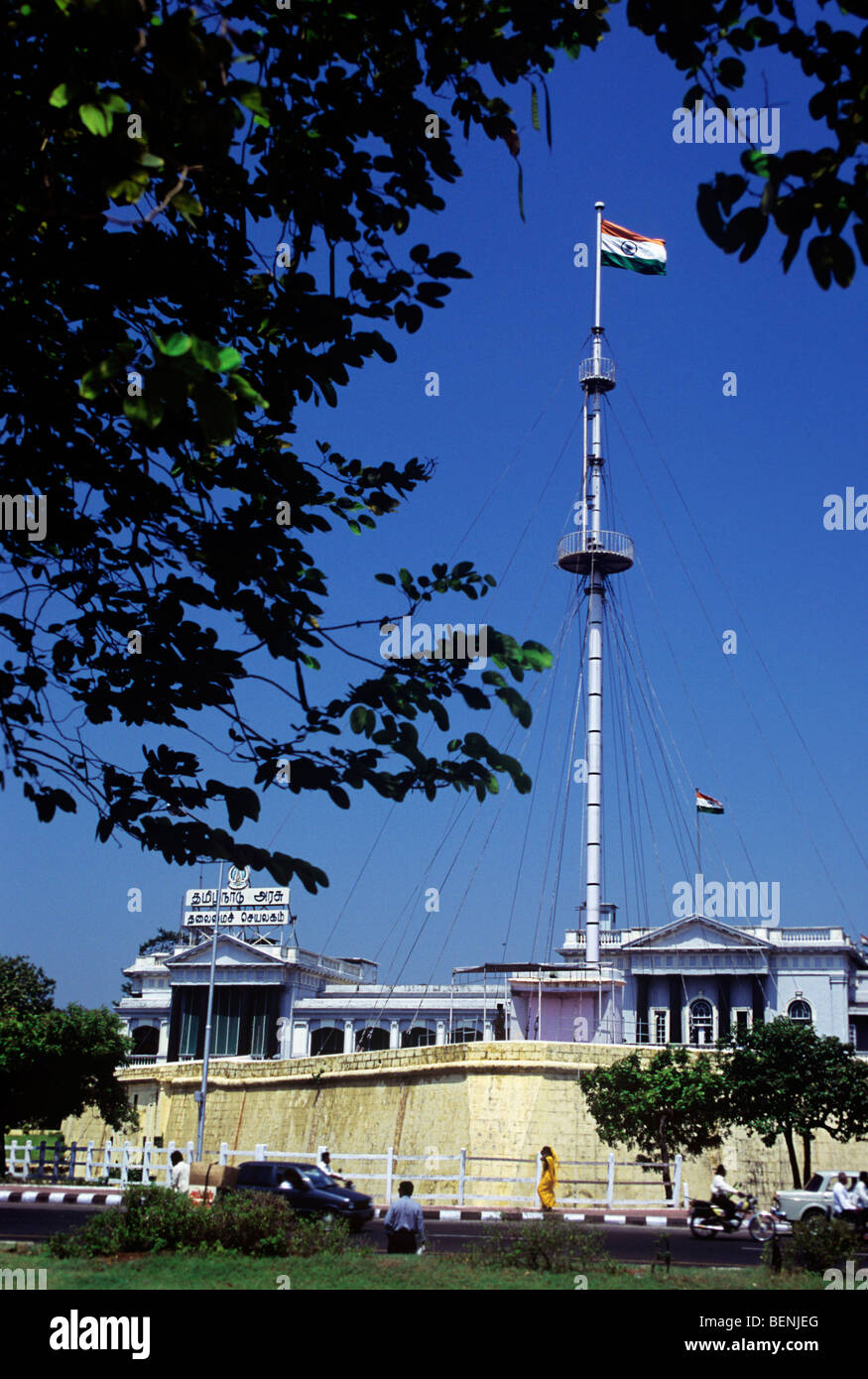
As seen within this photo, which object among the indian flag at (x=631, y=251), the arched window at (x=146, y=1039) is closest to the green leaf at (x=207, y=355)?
the indian flag at (x=631, y=251)

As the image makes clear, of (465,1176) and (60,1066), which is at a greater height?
(60,1066)

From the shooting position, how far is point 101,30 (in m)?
4.92

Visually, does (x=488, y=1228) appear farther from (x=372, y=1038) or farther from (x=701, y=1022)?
(x=372, y=1038)

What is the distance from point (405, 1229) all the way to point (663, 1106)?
18.6m

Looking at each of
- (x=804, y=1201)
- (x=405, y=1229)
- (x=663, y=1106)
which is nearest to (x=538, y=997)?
(x=663, y=1106)

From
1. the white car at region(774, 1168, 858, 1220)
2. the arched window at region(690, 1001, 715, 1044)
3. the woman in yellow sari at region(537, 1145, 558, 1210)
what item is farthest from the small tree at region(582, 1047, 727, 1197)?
the arched window at region(690, 1001, 715, 1044)

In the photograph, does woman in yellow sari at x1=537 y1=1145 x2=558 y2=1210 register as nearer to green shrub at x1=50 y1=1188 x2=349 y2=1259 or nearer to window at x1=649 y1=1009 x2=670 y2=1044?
green shrub at x1=50 y1=1188 x2=349 y2=1259

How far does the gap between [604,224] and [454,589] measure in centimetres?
4330

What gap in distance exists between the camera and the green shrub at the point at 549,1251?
1314 cm

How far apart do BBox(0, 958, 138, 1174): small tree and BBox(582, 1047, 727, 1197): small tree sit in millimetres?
19818

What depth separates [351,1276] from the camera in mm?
12180

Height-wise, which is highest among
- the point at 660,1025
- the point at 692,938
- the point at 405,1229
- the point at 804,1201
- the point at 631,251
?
the point at 631,251

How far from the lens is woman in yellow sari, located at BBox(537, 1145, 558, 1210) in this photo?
84.4 feet

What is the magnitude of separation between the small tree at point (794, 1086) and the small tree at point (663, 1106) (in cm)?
73
